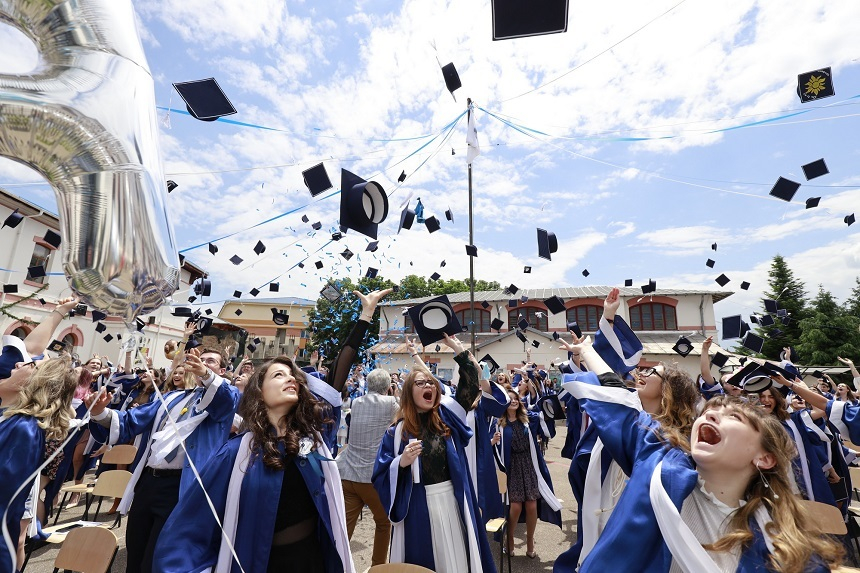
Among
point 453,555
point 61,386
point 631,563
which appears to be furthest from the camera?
point 61,386

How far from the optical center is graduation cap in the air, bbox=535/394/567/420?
716 centimetres

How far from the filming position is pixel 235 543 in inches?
80.7

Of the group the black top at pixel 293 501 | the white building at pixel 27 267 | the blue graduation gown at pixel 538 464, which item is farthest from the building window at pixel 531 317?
the black top at pixel 293 501

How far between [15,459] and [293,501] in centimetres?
209

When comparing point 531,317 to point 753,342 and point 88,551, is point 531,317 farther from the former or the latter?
point 88,551

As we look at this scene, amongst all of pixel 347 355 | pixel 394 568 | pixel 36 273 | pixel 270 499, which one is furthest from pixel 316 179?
pixel 36 273

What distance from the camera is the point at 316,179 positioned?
521 cm

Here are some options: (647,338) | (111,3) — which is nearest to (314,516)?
(111,3)

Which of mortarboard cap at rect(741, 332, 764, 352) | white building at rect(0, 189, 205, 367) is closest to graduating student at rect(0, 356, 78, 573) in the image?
mortarboard cap at rect(741, 332, 764, 352)

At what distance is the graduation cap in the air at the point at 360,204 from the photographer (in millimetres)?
2986

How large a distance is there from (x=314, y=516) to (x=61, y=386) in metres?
2.37

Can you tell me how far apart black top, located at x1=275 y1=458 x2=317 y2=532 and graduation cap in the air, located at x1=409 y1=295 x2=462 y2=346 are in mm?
1609

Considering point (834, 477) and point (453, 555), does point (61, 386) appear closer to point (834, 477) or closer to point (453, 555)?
point (453, 555)

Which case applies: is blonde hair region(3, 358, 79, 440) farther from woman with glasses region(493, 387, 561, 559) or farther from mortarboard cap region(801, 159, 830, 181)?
mortarboard cap region(801, 159, 830, 181)
